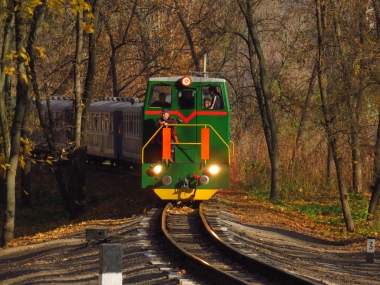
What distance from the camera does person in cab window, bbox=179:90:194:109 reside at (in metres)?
17.6

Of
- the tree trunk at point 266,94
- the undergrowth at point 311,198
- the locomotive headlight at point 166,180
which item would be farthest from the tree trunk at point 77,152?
the locomotive headlight at point 166,180

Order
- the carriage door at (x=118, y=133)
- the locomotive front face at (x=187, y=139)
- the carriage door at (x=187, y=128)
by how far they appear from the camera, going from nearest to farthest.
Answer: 1. the locomotive front face at (x=187, y=139)
2. the carriage door at (x=187, y=128)
3. the carriage door at (x=118, y=133)

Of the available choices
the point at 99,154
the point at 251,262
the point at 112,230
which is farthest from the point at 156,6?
the point at 251,262

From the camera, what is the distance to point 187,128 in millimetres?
17594

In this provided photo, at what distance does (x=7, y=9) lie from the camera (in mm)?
17047

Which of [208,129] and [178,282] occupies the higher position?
[208,129]

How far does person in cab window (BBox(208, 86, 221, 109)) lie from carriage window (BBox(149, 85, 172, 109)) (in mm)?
954

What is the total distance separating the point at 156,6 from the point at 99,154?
7180mm

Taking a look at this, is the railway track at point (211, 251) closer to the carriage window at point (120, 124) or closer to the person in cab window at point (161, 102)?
the person in cab window at point (161, 102)

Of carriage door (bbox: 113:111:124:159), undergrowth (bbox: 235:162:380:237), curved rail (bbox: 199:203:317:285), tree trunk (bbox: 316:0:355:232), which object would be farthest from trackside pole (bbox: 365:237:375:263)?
carriage door (bbox: 113:111:124:159)

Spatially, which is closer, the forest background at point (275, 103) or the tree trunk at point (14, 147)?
the tree trunk at point (14, 147)

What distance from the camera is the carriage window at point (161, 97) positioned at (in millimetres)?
17609

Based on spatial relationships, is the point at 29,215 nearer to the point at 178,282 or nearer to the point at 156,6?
the point at 156,6

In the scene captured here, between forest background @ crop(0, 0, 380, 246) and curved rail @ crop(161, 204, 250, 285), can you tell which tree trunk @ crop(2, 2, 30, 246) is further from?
curved rail @ crop(161, 204, 250, 285)
